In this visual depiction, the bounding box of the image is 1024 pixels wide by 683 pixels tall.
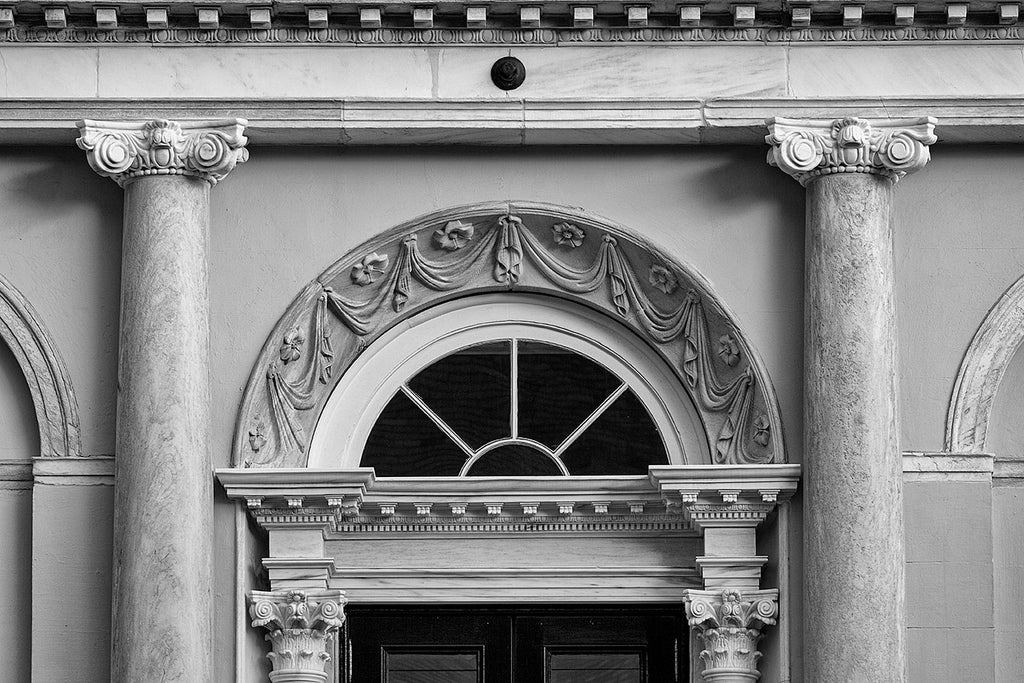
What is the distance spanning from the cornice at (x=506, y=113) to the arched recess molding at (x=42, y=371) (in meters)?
1.06

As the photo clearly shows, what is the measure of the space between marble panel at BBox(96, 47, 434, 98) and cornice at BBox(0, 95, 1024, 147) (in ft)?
0.33

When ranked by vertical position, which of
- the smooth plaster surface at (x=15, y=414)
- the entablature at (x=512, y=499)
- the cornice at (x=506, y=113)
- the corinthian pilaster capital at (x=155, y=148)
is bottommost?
the entablature at (x=512, y=499)

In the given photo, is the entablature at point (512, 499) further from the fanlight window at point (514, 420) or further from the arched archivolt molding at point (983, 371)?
the arched archivolt molding at point (983, 371)

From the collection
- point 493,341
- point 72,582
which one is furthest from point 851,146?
point 72,582

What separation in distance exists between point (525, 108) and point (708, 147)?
1148 millimetres

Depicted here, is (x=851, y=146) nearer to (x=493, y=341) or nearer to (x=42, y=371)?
(x=493, y=341)

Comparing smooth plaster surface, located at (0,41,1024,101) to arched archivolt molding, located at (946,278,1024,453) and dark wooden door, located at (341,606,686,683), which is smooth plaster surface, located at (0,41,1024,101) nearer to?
Result: arched archivolt molding, located at (946,278,1024,453)

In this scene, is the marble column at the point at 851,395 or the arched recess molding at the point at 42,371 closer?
the marble column at the point at 851,395

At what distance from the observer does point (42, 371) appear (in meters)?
12.7

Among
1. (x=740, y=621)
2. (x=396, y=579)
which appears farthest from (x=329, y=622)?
(x=740, y=621)

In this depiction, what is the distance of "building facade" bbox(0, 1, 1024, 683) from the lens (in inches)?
488

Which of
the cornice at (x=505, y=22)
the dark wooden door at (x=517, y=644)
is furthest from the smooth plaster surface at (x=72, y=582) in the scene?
the cornice at (x=505, y=22)

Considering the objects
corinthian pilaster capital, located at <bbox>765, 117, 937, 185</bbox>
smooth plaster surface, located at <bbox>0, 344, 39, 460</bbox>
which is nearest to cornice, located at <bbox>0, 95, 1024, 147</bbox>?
corinthian pilaster capital, located at <bbox>765, 117, 937, 185</bbox>

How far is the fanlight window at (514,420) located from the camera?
12.9 m
